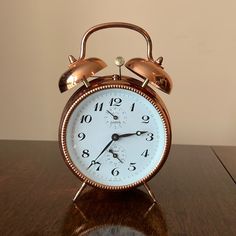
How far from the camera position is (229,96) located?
1.57 meters

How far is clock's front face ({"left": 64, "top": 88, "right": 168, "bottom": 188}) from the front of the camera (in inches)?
26.1

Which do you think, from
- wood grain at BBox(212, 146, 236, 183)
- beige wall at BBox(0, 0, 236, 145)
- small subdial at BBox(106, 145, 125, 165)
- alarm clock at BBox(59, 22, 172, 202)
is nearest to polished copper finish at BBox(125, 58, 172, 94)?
alarm clock at BBox(59, 22, 172, 202)

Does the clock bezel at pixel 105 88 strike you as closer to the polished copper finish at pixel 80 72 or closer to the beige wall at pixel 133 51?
the polished copper finish at pixel 80 72

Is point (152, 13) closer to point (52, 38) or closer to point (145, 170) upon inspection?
point (52, 38)

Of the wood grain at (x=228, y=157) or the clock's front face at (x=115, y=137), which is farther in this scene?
the wood grain at (x=228, y=157)

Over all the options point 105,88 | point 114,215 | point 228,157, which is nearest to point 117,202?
point 114,215

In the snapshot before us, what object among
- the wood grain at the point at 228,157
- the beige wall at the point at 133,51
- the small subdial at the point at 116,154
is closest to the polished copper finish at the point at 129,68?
the small subdial at the point at 116,154

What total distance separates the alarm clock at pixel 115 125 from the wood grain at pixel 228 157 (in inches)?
8.4

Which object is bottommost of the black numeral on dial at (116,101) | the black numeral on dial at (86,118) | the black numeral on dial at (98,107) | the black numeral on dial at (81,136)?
the black numeral on dial at (81,136)

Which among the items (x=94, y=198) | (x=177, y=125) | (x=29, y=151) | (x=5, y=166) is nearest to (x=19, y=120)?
(x=177, y=125)

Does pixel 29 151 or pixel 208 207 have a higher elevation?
pixel 208 207

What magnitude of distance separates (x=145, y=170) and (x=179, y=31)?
3.10 feet

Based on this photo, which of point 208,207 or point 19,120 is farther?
point 19,120

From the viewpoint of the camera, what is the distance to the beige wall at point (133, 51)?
153 cm
